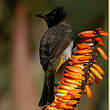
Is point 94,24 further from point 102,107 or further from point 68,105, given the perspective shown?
point 68,105

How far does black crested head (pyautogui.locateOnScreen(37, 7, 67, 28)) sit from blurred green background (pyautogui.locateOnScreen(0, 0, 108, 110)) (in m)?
0.17

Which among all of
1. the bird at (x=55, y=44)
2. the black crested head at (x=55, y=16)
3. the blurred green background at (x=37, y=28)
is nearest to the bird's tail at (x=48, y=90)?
the bird at (x=55, y=44)

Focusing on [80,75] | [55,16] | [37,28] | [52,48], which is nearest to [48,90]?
[80,75]

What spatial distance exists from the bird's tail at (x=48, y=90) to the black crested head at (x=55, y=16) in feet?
1.06

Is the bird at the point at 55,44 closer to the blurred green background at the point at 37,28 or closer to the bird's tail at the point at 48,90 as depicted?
the bird's tail at the point at 48,90

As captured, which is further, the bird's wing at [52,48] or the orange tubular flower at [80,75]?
the bird's wing at [52,48]

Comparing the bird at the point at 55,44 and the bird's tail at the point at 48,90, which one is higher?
the bird at the point at 55,44

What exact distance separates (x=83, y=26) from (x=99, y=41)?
2.53 feet

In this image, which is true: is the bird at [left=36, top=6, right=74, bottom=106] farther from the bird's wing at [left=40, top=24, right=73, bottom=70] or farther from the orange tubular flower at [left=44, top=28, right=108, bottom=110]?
the orange tubular flower at [left=44, top=28, right=108, bottom=110]

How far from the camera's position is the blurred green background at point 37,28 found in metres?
1.75

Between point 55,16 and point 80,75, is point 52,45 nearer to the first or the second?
point 55,16

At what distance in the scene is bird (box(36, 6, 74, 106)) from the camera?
53.1 inches

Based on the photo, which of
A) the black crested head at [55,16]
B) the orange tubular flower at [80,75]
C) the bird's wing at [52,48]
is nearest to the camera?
the orange tubular flower at [80,75]

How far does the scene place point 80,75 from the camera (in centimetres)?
94
